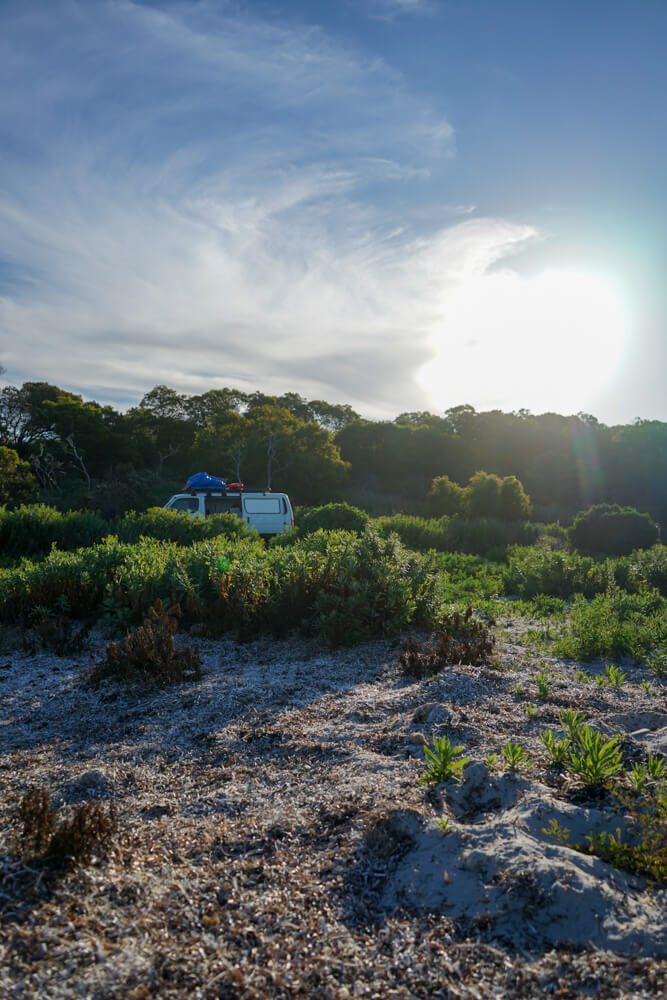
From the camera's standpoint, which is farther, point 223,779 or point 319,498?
point 319,498

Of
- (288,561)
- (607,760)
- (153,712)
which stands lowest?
(153,712)

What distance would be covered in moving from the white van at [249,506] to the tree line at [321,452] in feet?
44.6

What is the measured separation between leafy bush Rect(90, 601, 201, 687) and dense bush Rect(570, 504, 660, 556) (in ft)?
38.8

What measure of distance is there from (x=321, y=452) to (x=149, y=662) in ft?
105

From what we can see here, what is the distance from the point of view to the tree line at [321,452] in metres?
31.6

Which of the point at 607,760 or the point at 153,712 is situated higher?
the point at 607,760

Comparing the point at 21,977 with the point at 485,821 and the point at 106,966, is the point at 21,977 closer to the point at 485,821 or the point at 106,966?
the point at 106,966

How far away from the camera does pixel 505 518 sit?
19094mm

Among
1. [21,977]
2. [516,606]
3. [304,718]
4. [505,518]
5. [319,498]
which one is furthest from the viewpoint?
[319,498]

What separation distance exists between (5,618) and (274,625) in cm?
310

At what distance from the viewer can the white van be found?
46.1 ft

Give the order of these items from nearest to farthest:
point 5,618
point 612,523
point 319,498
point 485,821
→ 1. point 485,821
2. point 5,618
3. point 612,523
4. point 319,498

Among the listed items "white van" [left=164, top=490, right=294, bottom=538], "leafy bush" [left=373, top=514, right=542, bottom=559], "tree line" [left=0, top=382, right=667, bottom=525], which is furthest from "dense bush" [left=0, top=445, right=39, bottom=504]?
"leafy bush" [left=373, top=514, right=542, bottom=559]

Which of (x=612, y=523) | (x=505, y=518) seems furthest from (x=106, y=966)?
(x=505, y=518)
